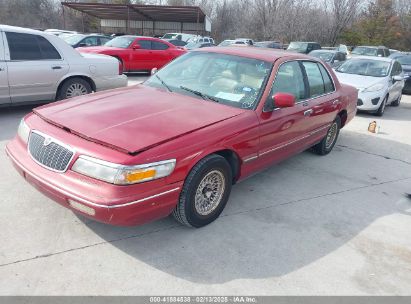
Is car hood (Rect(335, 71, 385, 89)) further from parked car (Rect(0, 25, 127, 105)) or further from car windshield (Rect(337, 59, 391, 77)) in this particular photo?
parked car (Rect(0, 25, 127, 105))

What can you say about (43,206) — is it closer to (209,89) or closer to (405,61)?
(209,89)

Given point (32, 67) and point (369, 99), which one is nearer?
point (32, 67)

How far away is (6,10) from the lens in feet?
A: 151

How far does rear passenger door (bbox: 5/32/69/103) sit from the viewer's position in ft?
20.7

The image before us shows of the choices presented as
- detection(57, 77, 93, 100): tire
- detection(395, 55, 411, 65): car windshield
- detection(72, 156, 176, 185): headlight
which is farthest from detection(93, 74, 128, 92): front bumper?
A: detection(395, 55, 411, 65): car windshield

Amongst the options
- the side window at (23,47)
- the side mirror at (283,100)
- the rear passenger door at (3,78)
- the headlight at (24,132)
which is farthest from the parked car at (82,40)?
the side mirror at (283,100)

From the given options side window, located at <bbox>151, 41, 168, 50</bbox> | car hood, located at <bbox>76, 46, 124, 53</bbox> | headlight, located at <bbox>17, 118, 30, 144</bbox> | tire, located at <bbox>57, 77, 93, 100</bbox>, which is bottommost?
tire, located at <bbox>57, 77, 93, 100</bbox>

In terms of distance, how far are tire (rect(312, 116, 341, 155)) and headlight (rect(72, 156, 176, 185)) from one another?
146 inches

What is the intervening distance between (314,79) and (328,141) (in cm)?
138

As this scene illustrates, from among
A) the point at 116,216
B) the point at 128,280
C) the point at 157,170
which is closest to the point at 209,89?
the point at 157,170

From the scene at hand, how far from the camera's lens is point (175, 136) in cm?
307

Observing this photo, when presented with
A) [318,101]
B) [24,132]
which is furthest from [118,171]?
[318,101]

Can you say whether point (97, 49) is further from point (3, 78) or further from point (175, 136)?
point (175, 136)

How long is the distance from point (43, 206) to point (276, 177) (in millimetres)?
2910
